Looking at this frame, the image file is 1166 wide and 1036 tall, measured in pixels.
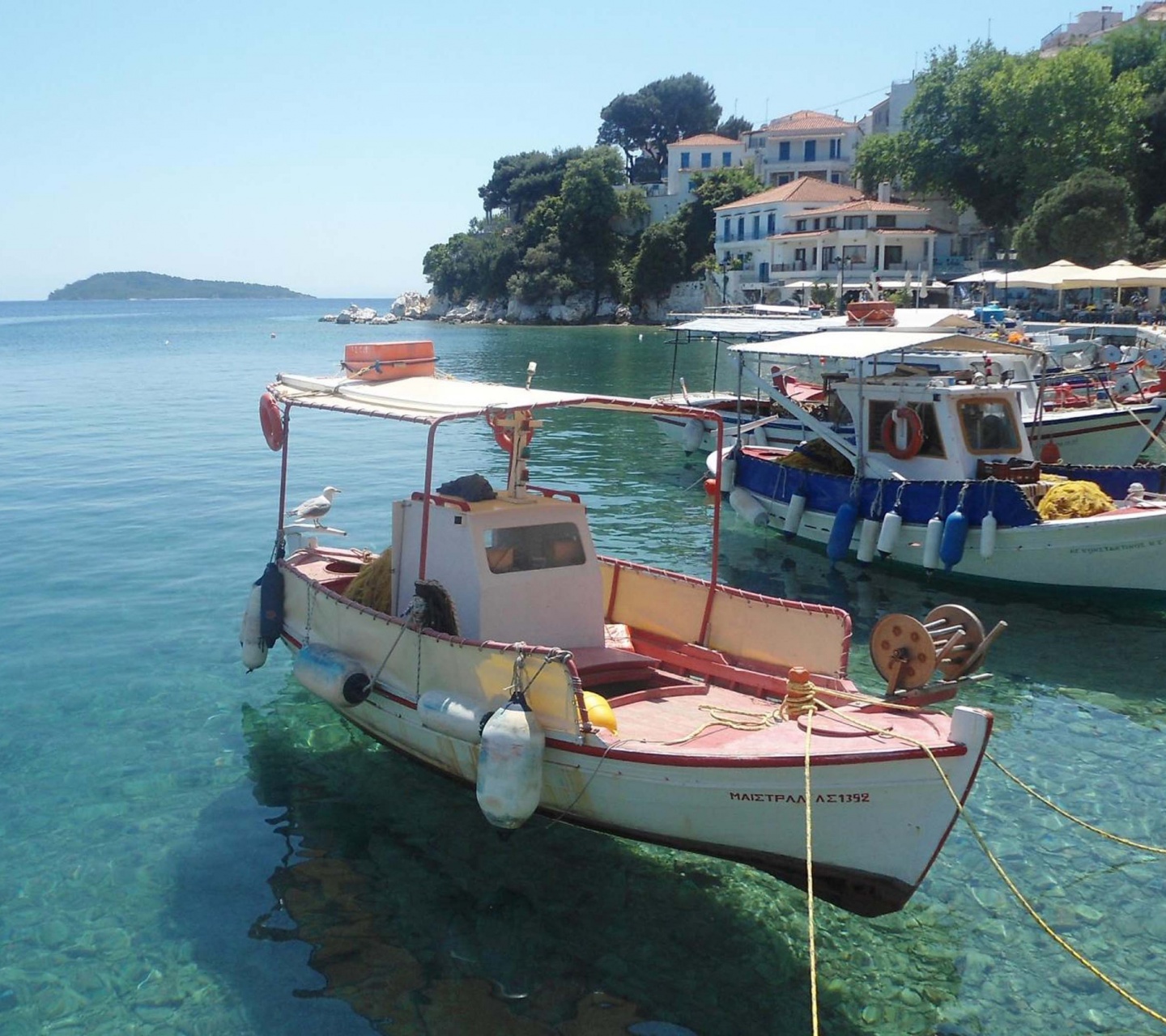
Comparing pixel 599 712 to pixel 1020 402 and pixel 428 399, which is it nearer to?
pixel 428 399

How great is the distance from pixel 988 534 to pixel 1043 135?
55.2 meters

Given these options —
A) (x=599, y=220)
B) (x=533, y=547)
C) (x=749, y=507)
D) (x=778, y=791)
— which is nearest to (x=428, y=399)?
(x=533, y=547)

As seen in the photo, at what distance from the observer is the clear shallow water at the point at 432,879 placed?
23.5ft

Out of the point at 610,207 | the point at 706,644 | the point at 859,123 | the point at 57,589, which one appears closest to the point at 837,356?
the point at 706,644

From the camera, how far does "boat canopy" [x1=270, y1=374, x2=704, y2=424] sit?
29.4 ft

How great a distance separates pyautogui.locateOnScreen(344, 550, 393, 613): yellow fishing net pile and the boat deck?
2.66 metres

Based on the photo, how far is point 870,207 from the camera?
7144cm

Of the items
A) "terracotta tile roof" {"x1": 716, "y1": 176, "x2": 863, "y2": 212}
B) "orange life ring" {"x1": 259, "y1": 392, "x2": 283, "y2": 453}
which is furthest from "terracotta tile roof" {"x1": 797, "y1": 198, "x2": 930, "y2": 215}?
"orange life ring" {"x1": 259, "y1": 392, "x2": 283, "y2": 453}

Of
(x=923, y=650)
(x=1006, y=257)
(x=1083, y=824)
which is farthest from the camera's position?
(x=1006, y=257)

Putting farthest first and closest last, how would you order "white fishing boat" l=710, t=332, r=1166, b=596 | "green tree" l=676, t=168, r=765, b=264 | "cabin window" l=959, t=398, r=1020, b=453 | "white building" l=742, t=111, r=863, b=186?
"white building" l=742, t=111, r=863, b=186
"green tree" l=676, t=168, r=765, b=264
"cabin window" l=959, t=398, r=1020, b=453
"white fishing boat" l=710, t=332, r=1166, b=596

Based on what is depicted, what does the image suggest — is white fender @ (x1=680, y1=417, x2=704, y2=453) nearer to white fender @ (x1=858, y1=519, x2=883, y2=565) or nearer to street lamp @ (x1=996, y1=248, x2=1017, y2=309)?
white fender @ (x1=858, y1=519, x2=883, y2=565)

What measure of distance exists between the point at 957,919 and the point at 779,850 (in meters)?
1.72

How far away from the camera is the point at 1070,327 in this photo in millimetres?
38719

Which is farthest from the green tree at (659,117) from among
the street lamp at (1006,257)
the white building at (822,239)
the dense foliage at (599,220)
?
the street lamp at (1006,257)
